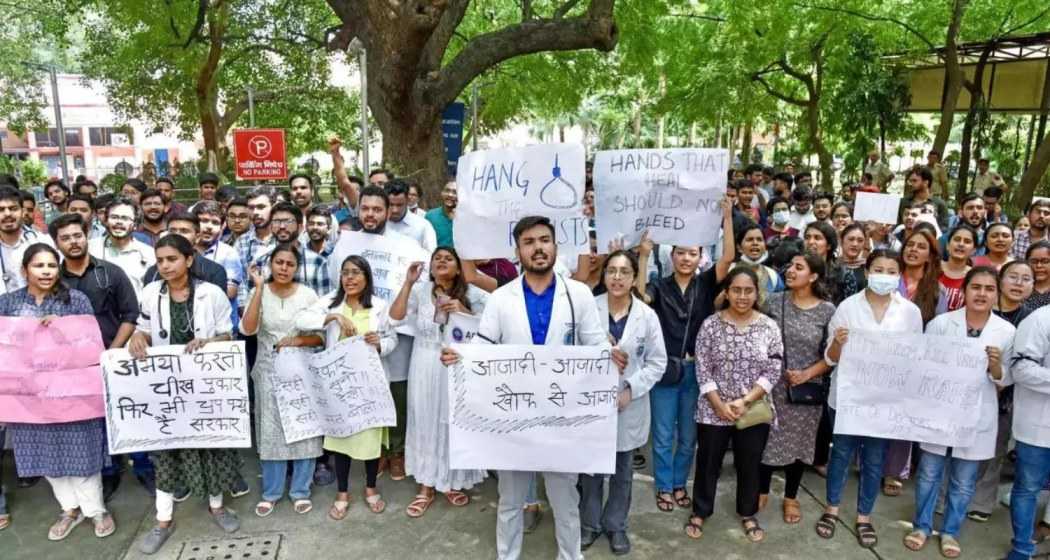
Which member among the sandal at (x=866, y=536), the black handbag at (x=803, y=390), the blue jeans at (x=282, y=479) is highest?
the black handbag at (x=803, y=390)

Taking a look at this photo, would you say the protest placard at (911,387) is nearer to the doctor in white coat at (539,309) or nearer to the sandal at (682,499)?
the sandal at (682,499)

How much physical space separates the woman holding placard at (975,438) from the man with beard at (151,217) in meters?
5.61

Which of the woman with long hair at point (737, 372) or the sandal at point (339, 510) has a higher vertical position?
the woman with long hair at point (737, 372)

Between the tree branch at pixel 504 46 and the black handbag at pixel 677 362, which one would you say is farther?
the tree branch at pixel 504 46

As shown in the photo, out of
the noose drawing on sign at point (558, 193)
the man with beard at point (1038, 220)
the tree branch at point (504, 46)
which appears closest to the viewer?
the noose drawing on sign at point (558, 193)

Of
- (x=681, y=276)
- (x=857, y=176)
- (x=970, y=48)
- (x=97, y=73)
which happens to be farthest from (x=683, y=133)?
(x=681, y=276)

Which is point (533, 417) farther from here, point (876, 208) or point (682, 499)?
point (876, 208)

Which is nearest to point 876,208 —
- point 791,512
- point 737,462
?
point 791,512

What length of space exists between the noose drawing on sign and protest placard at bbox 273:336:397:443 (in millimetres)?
1420

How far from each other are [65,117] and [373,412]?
57.4 m

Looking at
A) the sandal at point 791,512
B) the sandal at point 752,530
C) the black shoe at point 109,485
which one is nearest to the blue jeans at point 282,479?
the black shoe at point 109,485

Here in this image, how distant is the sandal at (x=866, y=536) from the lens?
4.27 metres

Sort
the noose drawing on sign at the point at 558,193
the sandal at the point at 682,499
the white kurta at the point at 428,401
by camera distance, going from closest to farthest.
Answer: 1. the noose drawing on sign at the point at 558,193
2. the white kurta at the point at 428,401
3. the sandal at the point at 682,499

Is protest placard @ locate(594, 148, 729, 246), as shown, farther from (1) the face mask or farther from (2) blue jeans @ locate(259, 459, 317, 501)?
(2) blue jeans @ locate(259, 459, 317, 501)
